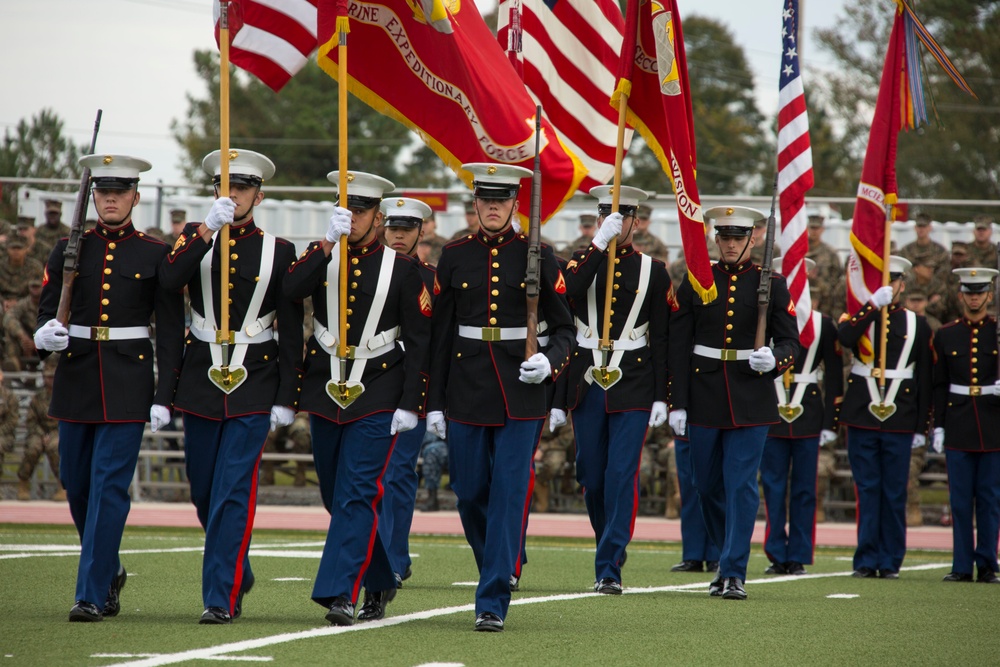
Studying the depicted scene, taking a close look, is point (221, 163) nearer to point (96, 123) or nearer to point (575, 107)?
point (96, 123)

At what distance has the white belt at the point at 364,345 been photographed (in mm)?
7562

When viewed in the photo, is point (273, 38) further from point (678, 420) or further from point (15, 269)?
point (15, 269)

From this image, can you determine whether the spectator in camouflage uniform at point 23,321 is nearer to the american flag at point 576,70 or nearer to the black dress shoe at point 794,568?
the american flag at point 576,70

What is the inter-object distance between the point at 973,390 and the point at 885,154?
87.4 inches

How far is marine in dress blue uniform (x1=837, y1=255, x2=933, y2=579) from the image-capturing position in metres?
11.2

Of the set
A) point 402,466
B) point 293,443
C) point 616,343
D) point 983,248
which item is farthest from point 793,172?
point 293,443

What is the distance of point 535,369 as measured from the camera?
7488mm

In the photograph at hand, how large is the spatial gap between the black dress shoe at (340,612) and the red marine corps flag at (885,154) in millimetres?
5976

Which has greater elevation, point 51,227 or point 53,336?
point 51,227

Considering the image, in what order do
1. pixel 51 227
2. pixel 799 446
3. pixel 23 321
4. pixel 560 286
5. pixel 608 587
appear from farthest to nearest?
pixel 51 227
pixel 23 321
pixel 799 446
pixel 608 587
pixel 560 286

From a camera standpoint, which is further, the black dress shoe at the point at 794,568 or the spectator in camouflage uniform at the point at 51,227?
the spectator in camouflage uniform at the point at 51,227

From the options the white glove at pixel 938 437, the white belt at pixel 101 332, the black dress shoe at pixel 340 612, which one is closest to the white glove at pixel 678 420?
the white glove at pixel 938 437

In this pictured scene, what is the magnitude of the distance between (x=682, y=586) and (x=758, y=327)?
1.88 meters

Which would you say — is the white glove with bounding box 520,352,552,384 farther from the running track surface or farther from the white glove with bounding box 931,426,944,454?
the running track surface
